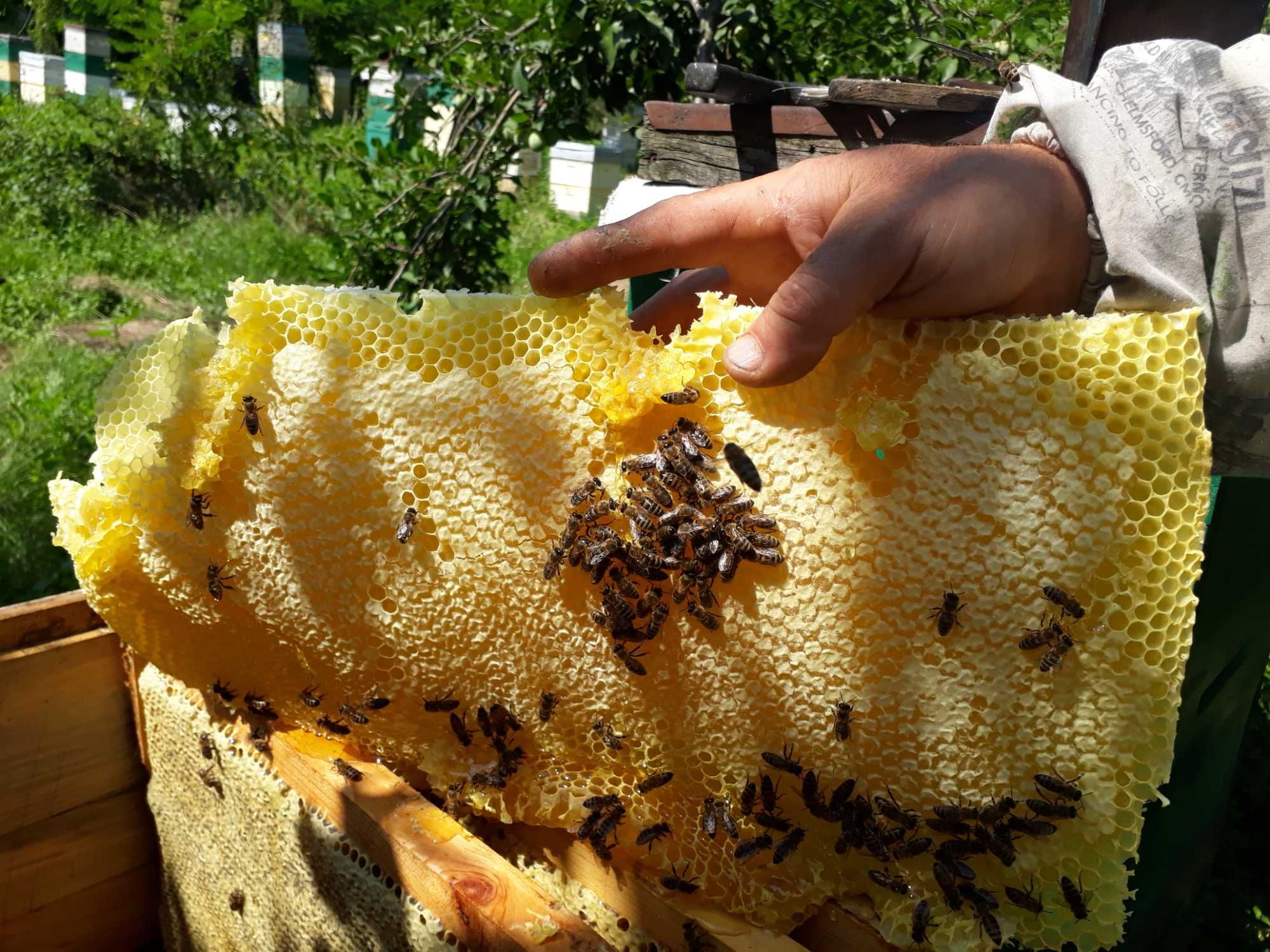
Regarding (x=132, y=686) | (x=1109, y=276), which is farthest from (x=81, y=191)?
(x=1109, y=276)

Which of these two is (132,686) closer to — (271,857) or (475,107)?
(271,857)

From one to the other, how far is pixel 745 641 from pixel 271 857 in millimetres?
1077

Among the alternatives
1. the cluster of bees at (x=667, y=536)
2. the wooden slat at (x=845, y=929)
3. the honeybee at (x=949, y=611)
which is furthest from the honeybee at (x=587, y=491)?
the wooden slat at (x=845, y=929)

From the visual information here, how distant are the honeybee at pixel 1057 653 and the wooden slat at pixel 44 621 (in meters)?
1.87

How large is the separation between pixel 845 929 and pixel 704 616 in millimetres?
511

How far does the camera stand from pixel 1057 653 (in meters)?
1.19

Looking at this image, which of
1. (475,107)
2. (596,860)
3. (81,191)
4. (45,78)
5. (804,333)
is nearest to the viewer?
(804,333)

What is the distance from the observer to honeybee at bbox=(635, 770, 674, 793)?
4.68 ft

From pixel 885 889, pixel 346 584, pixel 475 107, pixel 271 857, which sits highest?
pixel 475 107

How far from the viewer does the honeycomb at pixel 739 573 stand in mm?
1176

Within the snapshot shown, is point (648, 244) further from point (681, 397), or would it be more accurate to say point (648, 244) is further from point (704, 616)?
point (704, 616)

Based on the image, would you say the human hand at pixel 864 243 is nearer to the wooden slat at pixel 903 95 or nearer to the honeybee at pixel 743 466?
the honeybee at pixel 743 466

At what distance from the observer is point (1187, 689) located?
1942 mm

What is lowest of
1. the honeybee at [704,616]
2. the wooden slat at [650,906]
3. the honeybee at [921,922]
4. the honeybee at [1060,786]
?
the wooden slat at [650,906]
